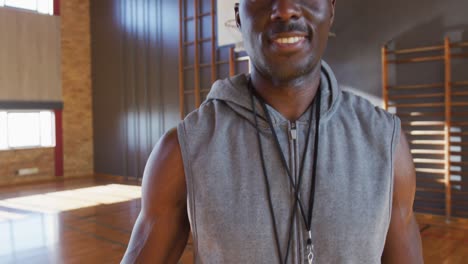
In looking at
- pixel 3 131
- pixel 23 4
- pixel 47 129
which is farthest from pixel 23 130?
pixel 23 4

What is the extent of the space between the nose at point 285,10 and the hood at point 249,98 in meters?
0.16

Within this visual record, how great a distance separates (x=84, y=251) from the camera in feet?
12.4

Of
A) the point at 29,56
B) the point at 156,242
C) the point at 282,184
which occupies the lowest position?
the point at 156,242

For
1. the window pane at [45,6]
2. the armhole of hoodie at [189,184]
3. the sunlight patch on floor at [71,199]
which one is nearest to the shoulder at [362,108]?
the armhole of hoodie at [189,184]

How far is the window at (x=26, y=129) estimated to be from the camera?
7.78m

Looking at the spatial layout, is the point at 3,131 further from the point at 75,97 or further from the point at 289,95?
the point at 289,95

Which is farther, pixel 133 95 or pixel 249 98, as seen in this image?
pixel 133 95

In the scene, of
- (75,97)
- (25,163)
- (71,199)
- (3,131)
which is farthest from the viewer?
(75,97)

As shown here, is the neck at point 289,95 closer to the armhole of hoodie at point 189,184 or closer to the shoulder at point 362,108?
the shoulder at point 362,108

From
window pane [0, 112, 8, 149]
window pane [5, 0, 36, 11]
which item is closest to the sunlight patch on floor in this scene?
window pane [0, 112, 8, 149]

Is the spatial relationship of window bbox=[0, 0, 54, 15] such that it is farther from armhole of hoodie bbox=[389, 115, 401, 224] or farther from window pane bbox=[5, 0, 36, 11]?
armhole of hoodie bbox=[389, 115, 401, 224]

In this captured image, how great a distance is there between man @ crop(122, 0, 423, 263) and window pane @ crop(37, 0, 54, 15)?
28.4ft

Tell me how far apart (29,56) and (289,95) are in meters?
8.37

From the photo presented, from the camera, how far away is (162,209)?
80 centimetres
